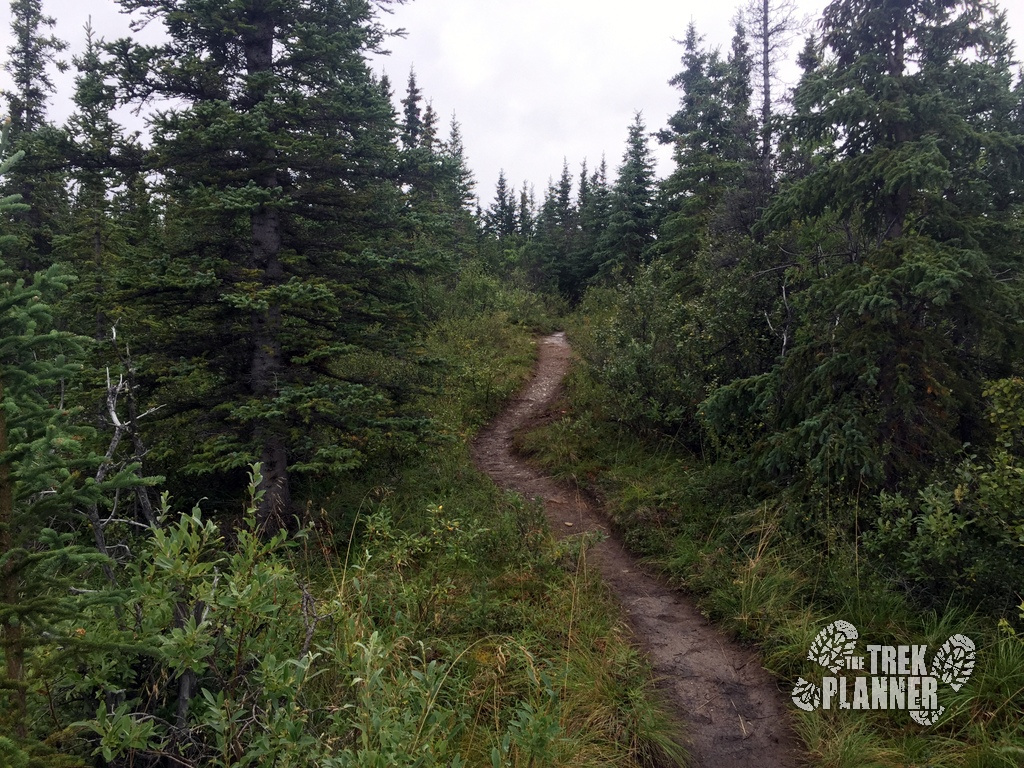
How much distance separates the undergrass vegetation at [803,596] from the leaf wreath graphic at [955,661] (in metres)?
0.06

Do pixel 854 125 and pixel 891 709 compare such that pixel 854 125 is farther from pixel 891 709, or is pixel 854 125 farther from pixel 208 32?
pixel 208 32

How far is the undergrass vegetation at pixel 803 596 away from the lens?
407 centimetres

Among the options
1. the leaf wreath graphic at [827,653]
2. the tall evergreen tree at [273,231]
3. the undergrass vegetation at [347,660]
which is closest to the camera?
the undergrass vegetation at [347,660]

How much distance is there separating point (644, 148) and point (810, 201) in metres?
25.6

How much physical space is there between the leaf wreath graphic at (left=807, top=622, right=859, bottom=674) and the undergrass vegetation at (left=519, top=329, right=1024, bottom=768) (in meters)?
0.09

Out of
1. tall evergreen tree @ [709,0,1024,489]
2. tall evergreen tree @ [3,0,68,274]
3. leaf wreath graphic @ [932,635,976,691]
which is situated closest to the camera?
leaf wreath graphic @ [932,635,976,691]

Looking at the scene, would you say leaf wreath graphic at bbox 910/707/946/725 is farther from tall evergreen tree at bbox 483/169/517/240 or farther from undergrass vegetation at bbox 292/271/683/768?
tall evergreen tree at bbox 483/169/517/240

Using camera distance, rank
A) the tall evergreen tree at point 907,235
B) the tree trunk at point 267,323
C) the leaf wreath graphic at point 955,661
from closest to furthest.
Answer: the leaf wreath graphic at point 955,661 → the tall evergreen tree at point 907,235 → the tree trunk at point 267,323

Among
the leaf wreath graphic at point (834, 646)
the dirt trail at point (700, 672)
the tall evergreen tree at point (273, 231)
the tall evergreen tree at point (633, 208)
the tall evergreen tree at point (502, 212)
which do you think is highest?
the tall evergreen tree at point (502, 212)

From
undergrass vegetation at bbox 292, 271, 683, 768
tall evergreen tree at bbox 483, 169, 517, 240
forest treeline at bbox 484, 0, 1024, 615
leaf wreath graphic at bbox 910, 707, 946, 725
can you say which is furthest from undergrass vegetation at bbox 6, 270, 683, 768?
tall evergreen tree at bbox 483, 169, 517, 240

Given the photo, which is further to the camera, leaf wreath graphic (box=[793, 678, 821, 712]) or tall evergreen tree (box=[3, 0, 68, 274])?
tall evergreen tree (box=[3, 0, 68, 274])

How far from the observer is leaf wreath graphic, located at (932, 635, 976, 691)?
14.7 ft

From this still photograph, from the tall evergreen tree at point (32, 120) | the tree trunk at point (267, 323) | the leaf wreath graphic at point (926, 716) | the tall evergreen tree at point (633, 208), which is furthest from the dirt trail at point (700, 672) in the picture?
the tall evergreen tree at point (633, 208)

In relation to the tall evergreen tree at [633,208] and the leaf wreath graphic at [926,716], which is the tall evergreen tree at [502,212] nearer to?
the tall evergreen tree at [633,208]
